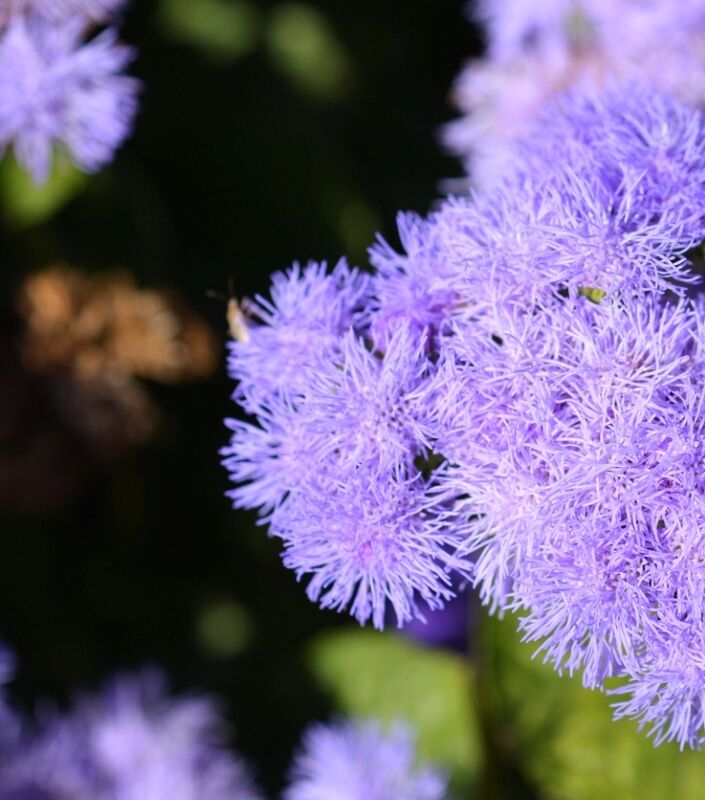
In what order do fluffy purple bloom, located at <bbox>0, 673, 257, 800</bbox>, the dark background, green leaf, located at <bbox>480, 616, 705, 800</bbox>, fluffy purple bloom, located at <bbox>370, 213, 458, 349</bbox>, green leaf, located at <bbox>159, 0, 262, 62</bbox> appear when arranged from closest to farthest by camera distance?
fluffy purple bloom, located at <bbox>370, 213, 458, 349</bbox>, green leaf, located at <bbox>480, 616, 705, 800</bbox>, fluffy purple bloom, located at <bbox>0, 673, 257, 800</bbox>, the dark background, green leaf, located at <bbox>159, 0, 262, 62</bbox>

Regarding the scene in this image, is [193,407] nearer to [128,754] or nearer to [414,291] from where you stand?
[128,754]

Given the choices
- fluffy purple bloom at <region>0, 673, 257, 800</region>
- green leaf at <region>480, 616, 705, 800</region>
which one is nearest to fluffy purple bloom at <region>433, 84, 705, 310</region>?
green leaf at <region>480, 616, 705, 800</region>

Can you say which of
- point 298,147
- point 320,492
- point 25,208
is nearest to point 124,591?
point 25,208

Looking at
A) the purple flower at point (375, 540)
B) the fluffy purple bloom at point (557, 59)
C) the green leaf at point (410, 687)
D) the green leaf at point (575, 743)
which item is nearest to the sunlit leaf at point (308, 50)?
the fluffy purple bloom at point (557, 59)

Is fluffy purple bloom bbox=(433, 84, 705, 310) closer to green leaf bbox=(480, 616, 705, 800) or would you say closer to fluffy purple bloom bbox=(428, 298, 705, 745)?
fluffy purple bloom bbox=(428, 298, 705, 745)

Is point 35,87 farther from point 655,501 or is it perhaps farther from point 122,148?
point 655,501

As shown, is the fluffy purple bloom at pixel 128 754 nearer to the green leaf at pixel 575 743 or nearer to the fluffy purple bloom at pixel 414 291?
the green leaf at pixel 575 743
